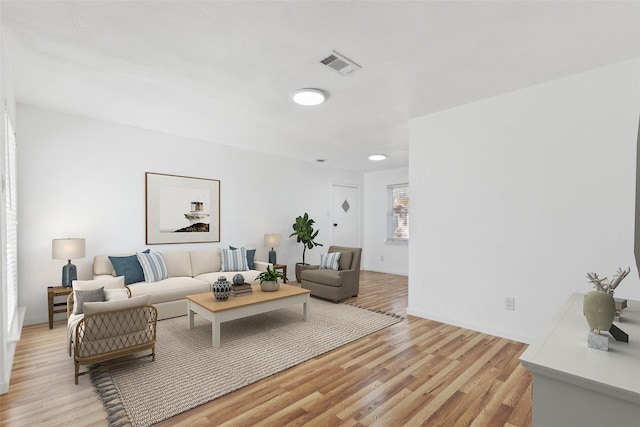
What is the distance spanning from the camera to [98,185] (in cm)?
431

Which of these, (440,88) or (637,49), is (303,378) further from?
(637,49)

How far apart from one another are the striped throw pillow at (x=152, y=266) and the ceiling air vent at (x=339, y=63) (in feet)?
11.6

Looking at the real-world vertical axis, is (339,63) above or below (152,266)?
above

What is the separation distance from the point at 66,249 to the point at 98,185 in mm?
1041

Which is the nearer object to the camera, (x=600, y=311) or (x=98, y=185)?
(x=600, y=311)

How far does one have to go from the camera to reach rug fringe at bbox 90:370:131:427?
1.95 m

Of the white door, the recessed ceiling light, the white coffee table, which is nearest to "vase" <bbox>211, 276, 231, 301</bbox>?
the white coffee table

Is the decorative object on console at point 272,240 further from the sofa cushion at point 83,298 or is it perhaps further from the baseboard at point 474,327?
the sofa cushion at point 83,298

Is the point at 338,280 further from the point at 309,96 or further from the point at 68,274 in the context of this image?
the point at 68,274

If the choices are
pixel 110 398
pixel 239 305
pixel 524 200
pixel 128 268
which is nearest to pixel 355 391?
pixel 239 305

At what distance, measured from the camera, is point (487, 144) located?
3.47m

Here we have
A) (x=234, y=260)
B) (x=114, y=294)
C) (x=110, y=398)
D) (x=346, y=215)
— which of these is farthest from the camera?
(x=346, y=215)

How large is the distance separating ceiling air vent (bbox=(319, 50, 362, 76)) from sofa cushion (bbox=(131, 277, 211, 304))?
3.28 m

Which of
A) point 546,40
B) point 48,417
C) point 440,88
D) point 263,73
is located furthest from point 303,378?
point 546,40
